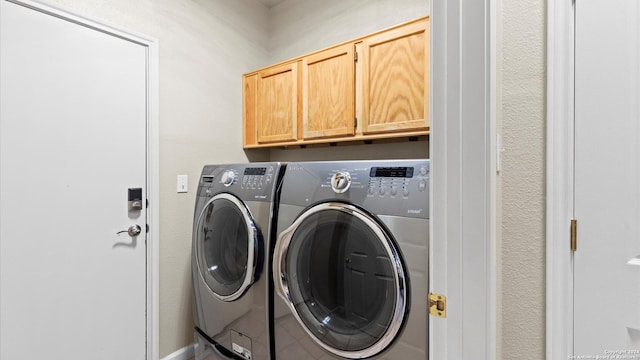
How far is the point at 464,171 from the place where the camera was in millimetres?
634

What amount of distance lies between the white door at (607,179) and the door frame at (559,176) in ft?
0.08

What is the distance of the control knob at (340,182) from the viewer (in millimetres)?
1282

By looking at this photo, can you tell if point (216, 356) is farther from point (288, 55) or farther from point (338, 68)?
point (288, 55)

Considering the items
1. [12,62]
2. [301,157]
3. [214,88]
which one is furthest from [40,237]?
[301,157]

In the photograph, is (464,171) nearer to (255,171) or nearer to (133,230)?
(255,171)

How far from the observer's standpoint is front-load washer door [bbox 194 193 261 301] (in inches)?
63.0

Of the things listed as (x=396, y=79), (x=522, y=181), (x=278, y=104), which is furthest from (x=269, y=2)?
(x=522, y=181)

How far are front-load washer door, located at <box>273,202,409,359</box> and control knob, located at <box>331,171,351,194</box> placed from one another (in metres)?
0.06

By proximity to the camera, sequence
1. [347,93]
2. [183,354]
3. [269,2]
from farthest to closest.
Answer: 1. [269,2]
2. [183,354]
3. [347,93]

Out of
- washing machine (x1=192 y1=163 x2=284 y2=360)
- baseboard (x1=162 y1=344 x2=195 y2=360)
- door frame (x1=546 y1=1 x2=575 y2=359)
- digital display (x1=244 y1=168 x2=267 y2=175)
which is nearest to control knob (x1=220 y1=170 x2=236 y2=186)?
washing machine (x1=192 y1=163 x2=284 y2=360)

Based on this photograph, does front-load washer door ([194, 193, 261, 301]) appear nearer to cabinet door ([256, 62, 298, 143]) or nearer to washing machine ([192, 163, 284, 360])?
washing machine ([192, 163, 284, 360])

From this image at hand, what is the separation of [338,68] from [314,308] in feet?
4.66

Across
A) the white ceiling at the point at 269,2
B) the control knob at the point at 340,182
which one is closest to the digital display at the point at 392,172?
the control knob at the point at 340,182

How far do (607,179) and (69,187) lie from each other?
7.24 ft
